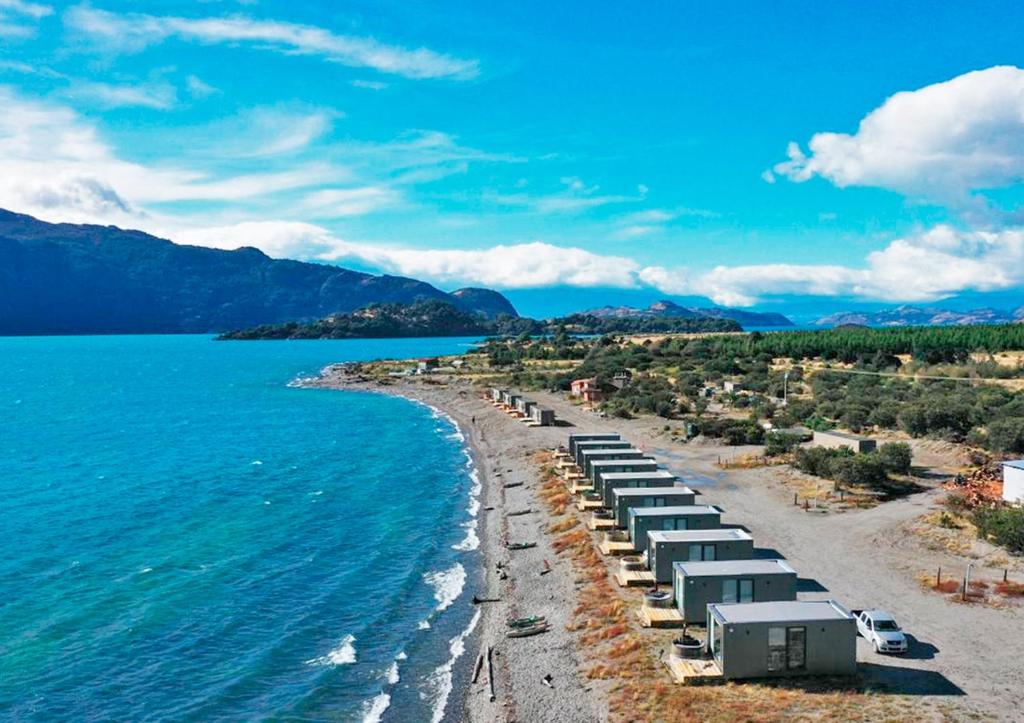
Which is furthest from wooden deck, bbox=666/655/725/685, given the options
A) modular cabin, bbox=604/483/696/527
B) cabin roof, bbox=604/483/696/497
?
cabin roof, bbox=604/483/696/497

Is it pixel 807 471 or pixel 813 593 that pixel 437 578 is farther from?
pixel 807 471

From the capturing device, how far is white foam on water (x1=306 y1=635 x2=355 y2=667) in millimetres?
27344

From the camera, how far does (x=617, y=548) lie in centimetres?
3484

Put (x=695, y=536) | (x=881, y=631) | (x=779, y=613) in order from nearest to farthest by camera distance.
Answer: (x=779, y=613) → (x=881, y=631) → (x=695, y=536)

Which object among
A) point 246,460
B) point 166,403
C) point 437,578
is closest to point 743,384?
point 246,460

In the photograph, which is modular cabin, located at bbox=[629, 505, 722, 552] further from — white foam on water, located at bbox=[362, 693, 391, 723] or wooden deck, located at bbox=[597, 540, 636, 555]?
white foam on water, located at bbox=[362, 693, 391, 723]

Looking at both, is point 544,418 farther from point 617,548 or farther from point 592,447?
point 617,548

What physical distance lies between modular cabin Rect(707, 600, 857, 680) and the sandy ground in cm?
113

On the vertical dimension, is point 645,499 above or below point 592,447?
below

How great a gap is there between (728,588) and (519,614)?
8.45 m

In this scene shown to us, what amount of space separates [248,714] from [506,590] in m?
12.5

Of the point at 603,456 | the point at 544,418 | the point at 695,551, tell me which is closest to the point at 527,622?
the point at 695,551

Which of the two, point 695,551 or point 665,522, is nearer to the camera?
point 695,551

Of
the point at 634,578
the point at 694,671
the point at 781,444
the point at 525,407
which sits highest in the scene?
the point at 781,444
